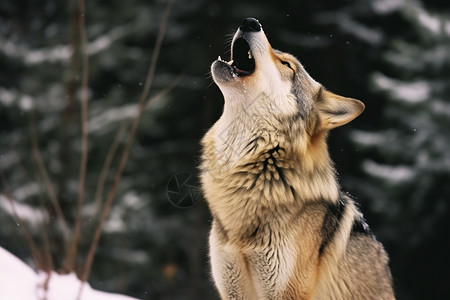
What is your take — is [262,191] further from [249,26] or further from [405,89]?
[405,89]

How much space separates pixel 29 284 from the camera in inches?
125

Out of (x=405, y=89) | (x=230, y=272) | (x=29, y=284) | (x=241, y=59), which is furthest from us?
(x=405, y=89)

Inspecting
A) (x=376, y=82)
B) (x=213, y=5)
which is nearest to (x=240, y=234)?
(x=376, y=82)

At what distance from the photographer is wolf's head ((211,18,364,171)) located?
11.5ft

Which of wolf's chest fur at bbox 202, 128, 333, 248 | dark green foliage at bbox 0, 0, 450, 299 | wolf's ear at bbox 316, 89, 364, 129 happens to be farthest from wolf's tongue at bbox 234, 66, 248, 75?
dark green foliage at bbox 0, 0, 450, 299

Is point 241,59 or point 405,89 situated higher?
point 241,59

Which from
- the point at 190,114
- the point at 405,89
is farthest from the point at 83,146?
the point at 190,114

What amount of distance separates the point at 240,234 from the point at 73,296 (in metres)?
1.06

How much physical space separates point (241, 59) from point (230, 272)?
4.66 feet

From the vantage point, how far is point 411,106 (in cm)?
1050

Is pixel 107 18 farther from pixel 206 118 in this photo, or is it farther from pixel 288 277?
pixel 288 277

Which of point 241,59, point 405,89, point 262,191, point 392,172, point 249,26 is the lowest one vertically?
point 392,172

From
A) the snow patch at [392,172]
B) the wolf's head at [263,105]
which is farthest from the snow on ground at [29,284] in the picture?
the snow patch at [392,172]

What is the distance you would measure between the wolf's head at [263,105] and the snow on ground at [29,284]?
1273 mm
